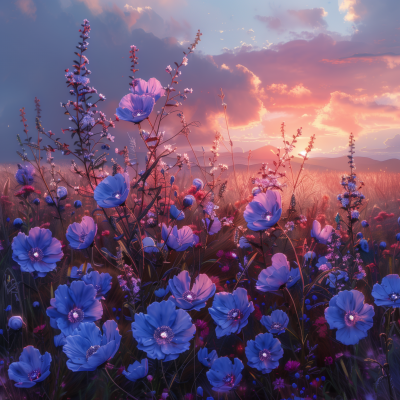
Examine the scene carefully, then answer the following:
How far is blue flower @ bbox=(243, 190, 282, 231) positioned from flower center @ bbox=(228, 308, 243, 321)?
33 cm

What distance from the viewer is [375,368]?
1192 millimetres

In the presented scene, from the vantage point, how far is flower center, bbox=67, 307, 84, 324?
3.72 feet

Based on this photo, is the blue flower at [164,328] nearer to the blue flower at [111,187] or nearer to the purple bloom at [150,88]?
the blue flower at [111,187]

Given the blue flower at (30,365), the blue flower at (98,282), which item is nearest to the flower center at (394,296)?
the blue flower at (98,282)

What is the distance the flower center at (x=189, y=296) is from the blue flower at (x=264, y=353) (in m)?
0.27

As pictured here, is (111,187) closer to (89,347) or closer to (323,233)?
(89,347)

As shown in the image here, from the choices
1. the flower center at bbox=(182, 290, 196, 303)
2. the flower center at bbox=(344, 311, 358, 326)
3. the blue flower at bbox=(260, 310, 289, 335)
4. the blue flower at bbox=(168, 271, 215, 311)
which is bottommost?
the blue flower at bbox=(260, 310, 289, 335)

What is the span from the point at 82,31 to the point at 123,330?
1.91 meters

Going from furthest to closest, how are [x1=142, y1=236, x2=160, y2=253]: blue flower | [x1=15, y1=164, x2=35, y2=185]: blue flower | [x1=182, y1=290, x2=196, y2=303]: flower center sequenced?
[x1=15, y1=164, x2=35, y2=185]: blue flower < [x1=142, y1=236, x2=160, y2=253]: blue flower < [x1=182, y1=290, x2=196, y2=303]: flower center

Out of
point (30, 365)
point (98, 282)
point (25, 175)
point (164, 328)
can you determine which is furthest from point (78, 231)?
point (25, 175)

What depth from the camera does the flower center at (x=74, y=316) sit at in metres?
1.13

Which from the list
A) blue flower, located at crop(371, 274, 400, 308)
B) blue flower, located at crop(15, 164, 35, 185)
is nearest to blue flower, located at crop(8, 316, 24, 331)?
blue flower, located at crop(371, 274, 400, 308)

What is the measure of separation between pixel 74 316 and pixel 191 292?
45 cm

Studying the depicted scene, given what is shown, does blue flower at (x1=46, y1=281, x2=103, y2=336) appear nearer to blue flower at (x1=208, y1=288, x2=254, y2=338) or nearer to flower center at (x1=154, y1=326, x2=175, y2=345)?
flower center at (x1=154, y1=326, x2=175, y2=345)
